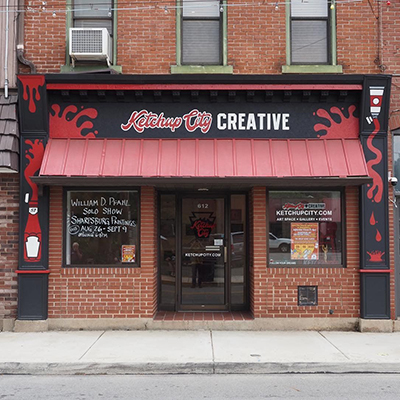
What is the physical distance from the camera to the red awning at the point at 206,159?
26.5ft

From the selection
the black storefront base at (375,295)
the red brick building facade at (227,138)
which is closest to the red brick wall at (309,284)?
the red brick building facade at (227,138)

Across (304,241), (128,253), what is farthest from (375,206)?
(128,253)

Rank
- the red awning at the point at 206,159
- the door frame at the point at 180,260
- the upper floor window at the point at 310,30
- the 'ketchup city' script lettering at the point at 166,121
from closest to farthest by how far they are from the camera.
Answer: the red awning at the point at 206,159 → the 'ketchup city' script lettering at the point at 166,121 → the upper floor window at the point at 310,30 → the door frame at the point at 180,260

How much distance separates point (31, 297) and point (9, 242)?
1.11 m

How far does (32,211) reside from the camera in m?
8.48

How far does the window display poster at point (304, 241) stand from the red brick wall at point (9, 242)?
5.24 metres

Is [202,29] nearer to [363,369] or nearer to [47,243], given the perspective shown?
[47,243]

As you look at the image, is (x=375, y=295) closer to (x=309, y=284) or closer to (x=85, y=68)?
(x=309, y=284)

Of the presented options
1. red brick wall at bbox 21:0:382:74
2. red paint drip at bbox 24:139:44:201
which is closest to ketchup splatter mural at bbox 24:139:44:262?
red paint drip at bbox 24:139:44:201

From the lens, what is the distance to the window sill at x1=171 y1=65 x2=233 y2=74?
8.73 m

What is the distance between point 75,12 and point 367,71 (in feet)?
19.0

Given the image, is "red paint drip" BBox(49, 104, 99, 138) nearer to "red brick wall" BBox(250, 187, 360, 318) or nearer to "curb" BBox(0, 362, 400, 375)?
"red brick wall" BBox(250, 187, 360, 318)

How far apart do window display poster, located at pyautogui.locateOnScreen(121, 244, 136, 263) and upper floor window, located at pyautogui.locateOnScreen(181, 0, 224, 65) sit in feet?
12.5

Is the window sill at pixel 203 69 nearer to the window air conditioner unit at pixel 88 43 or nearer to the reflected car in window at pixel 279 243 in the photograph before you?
the window air conditioner unit at pixel 88 43
